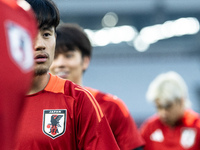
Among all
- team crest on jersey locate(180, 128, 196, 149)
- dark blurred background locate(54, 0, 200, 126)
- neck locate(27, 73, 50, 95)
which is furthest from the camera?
dark blurred background locate(54, 0, 200, 126)

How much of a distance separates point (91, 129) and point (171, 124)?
2573mm

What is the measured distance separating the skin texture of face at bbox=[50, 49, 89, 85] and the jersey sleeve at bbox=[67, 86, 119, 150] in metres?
1.15

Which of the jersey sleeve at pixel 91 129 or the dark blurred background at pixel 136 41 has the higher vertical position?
the dark blurred background at pixel 136 41

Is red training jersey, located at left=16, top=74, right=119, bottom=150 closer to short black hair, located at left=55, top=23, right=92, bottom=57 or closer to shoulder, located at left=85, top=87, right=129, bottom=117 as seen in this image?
shoulder, located at left=85, top=87, right=129, bottom=117

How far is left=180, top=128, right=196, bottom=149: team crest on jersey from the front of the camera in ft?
12.6

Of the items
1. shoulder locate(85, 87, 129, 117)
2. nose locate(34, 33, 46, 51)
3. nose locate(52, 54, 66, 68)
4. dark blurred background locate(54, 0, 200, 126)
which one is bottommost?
shoulder locate(85, 87, 129, 117)

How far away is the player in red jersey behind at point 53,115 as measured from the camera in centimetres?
153

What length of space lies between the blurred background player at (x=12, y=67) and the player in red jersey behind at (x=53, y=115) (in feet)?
2.60

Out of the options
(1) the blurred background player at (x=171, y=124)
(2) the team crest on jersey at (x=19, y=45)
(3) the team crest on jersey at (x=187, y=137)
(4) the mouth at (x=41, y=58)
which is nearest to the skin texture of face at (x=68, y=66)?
(4) the mouth at (x=41, y=58)

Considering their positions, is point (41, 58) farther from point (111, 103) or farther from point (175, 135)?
point (175, 135)

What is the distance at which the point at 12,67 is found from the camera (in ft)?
2.31

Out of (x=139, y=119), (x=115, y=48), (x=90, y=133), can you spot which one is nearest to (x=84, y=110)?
(x=90, y=133)

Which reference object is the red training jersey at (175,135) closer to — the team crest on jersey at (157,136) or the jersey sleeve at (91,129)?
the team crest on jersey at (157,136)

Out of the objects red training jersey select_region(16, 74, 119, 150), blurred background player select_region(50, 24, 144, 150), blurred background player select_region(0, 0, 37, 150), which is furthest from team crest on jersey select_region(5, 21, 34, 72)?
blurred background player select_region(50, 24, 144, 150)
